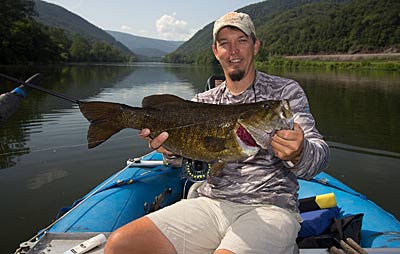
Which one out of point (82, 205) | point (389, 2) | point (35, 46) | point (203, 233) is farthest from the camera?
point (389, 2)

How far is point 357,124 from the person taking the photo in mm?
15930

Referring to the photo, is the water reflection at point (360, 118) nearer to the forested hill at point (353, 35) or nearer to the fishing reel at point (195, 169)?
the fishing reel at point (195, 169)

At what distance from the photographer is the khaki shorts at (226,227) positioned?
2.84 metres

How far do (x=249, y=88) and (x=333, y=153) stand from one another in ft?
29.3

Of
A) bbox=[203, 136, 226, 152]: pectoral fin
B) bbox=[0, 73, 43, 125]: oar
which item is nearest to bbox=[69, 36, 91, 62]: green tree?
bbox=[0, 73, 43, 125]: oar

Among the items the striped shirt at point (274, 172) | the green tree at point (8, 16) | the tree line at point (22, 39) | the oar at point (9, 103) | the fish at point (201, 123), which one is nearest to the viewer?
the fish at point (201, 123)

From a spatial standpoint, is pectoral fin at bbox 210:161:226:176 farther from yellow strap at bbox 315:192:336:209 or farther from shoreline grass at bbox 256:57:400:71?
shoreline grass at bbox 256:57:400:71

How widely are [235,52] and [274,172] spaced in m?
1.37

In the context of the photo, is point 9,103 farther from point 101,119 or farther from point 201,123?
point 201,123

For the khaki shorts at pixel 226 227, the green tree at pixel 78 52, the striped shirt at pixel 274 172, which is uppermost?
the green tree at pixel 78 52

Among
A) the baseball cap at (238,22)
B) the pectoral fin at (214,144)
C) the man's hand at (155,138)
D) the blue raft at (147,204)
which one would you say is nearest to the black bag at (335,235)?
the blue raft at (147,204)

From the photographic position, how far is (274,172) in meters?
3.19

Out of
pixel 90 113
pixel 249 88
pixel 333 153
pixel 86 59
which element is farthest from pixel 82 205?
pixel 86 59

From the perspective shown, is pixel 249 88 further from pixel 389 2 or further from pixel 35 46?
pixel 389 2
